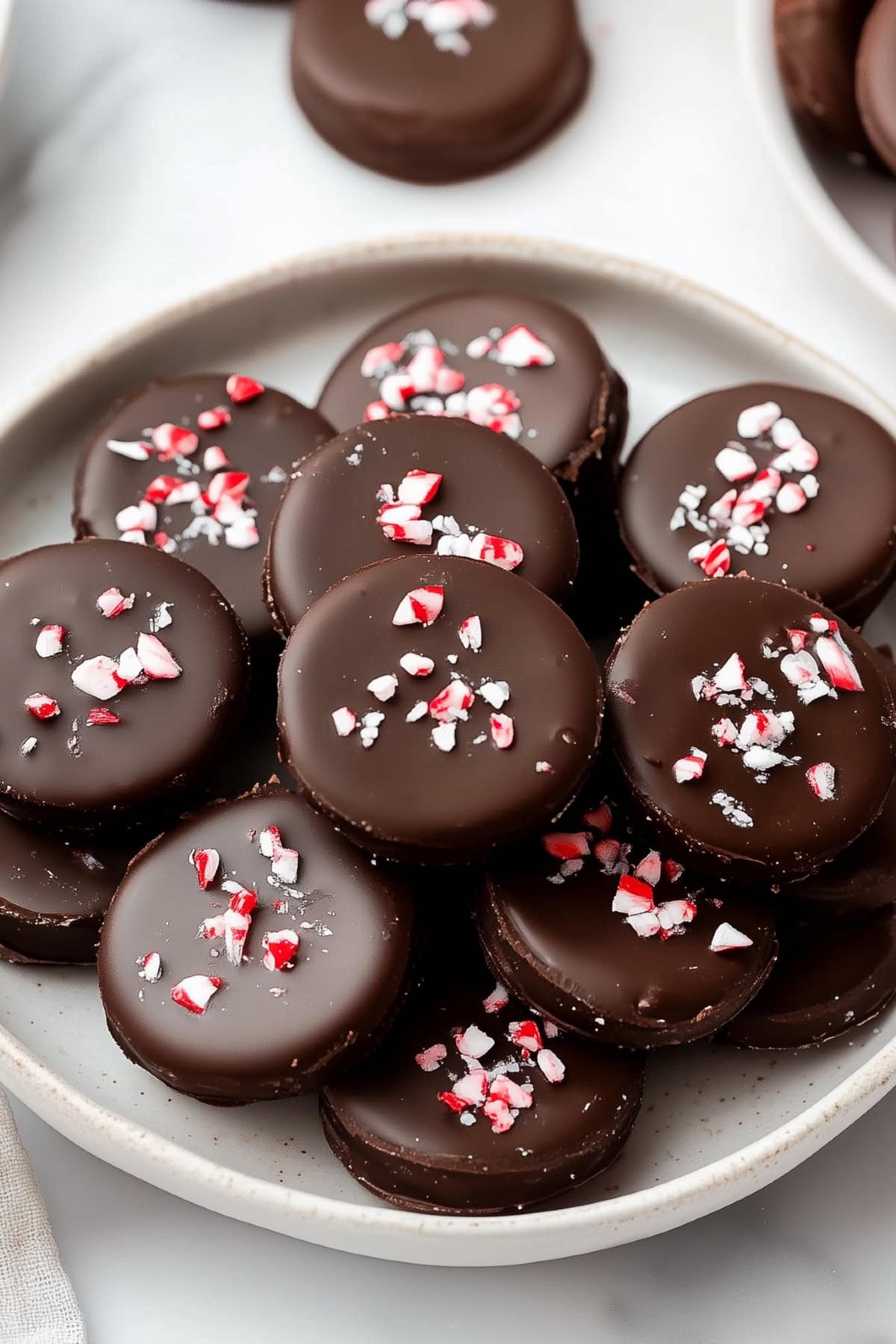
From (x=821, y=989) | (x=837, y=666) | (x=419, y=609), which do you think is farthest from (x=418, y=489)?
(x=821, y=989)

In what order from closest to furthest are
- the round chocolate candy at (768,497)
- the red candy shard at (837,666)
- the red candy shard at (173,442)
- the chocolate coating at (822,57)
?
the red candy shard at (837,666)
the round chocolate candy at (768,497)
the red candy shard at (173,442)
the chocolate coating at (822,57)

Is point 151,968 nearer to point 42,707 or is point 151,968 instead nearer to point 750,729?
point 42,707

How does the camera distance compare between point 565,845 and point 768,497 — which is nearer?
point 565,845

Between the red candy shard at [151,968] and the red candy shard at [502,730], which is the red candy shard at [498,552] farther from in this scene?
the red candy shard at [151,968]

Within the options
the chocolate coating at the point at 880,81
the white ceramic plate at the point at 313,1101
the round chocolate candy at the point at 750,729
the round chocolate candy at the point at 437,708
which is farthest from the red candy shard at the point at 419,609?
the chocolate coating at the point at 880,81

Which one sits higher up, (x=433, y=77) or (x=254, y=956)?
(x=433, y=77)
